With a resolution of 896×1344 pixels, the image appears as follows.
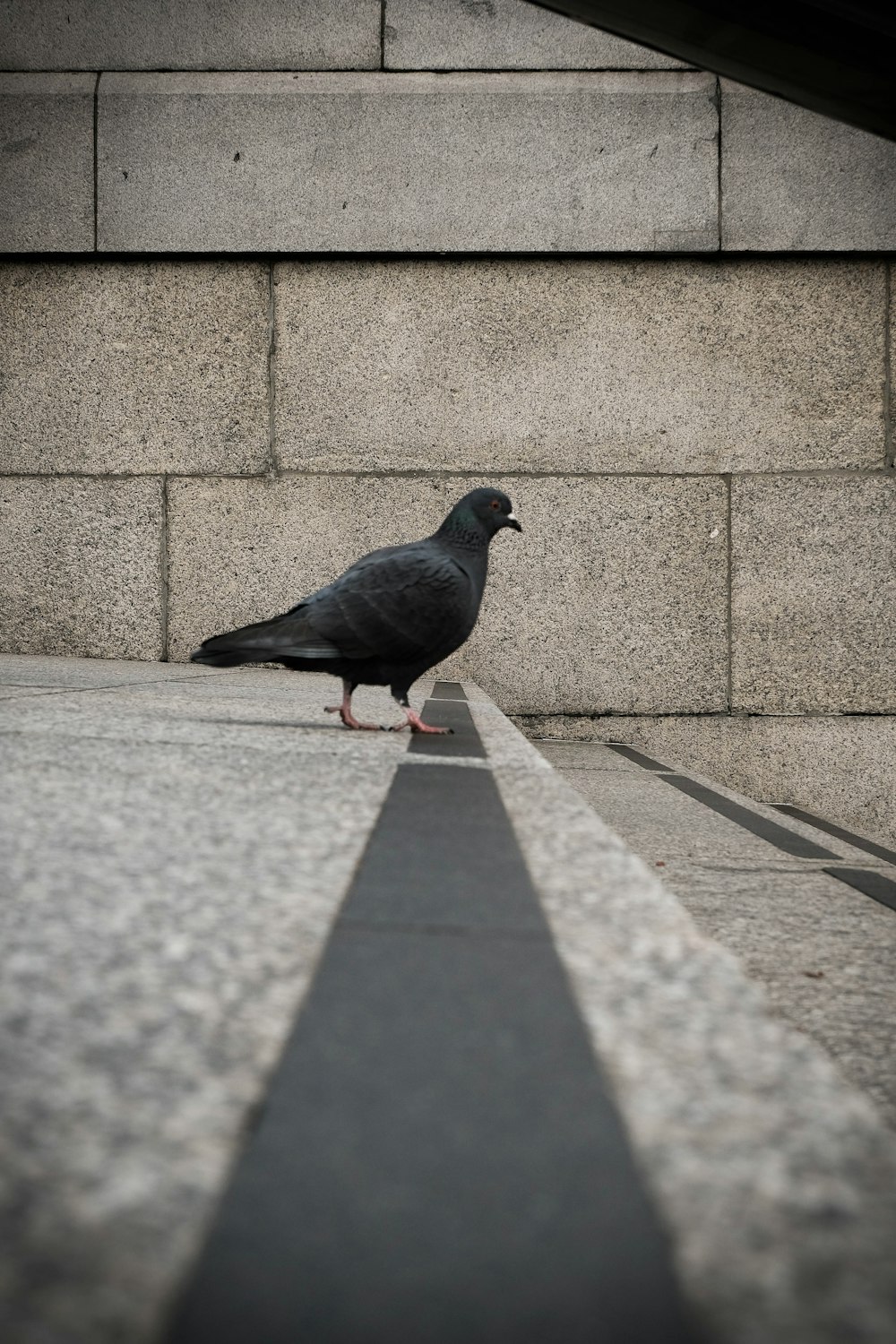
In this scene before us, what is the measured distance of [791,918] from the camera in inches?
113

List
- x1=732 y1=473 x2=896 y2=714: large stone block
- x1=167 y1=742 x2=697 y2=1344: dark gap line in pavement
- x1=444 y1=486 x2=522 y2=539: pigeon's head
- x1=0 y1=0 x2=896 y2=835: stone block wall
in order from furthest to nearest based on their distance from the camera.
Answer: x1=732 y1=473 x2=896 y2=714: large stone block → x1=0 y1=0 x2=896 y2=835: stone block wall → x1=444 y1=486 x2=522 y2=539: pigeon's head → x1=167 y1=742 x2=697 y2=1344: dark gap line in pavement

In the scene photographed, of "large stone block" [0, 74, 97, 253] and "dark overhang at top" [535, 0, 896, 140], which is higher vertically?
"large stone block" [0, 74, 97, 253]

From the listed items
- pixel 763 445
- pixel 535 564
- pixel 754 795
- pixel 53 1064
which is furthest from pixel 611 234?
pixel 53 1064

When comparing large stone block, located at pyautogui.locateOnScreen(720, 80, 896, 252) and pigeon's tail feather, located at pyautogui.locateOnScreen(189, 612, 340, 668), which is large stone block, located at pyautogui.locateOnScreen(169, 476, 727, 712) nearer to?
large stone block, located at pyautogui.locateOnScreen(720, 80, 896, 252)

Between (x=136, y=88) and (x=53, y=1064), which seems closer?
(x=53, y=1064)

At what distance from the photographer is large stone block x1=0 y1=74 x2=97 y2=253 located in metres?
6.76

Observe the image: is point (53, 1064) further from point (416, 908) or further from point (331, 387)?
point (331, 387)

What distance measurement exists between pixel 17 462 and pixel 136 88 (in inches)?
89.6

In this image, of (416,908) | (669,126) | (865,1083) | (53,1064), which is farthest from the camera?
(669,126)

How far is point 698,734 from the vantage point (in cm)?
686

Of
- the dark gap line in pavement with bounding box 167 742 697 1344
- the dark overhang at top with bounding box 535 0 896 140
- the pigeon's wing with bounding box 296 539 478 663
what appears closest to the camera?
the dark gap line in pavement with bounding box 167 742 697 1344

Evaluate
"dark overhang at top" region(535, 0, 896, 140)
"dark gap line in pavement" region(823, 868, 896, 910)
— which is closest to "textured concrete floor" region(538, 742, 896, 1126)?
"dark gap line in pavement" region(823, 868, 896, 910)

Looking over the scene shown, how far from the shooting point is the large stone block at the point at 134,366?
6965 mm

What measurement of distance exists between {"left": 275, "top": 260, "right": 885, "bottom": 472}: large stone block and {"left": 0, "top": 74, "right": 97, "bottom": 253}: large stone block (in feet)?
4.14
